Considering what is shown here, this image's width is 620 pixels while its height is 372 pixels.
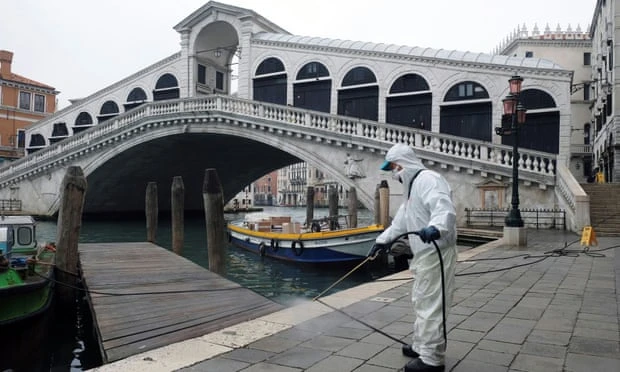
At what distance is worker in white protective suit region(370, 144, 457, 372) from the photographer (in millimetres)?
2988

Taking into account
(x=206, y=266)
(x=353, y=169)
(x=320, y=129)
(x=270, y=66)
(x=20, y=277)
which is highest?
(x=270, y=66)

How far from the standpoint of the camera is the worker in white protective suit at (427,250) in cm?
299

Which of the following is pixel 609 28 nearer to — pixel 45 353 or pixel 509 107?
pixel 509 107

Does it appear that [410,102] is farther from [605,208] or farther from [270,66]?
[605,208]

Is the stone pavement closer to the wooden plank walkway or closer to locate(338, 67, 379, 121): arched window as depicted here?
the wooden plank walkway

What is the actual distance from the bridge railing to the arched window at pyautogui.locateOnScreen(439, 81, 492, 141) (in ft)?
4.84

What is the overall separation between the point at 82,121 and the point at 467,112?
23.7 meters

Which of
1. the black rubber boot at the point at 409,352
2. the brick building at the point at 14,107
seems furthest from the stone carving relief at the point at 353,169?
the brick building at the point at 14,107

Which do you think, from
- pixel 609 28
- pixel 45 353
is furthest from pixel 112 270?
pixel 609 28

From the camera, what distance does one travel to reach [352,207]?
1622cm

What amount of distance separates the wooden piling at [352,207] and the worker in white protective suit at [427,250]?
12.4 m

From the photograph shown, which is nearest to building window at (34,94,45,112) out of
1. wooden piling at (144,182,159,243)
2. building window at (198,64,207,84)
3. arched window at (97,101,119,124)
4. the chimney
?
the chimney

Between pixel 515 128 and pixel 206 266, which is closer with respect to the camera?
pixel 515 128

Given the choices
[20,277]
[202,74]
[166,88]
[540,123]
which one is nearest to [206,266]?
[20,277]
